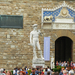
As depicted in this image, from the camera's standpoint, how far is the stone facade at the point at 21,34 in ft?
61.0

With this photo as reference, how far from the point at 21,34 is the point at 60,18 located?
3535mm

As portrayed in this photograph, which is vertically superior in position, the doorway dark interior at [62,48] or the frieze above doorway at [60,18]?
the frieze above doorway at [60,18]

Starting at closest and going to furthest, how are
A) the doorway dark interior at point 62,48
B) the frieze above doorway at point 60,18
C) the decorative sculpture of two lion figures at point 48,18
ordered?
1. the decorative sculpture of two lion figures at point 48,18
2. the frieze above doorway at point 60,18
3. the doorway dark interior at point 62,48

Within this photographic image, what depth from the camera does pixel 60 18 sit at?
18.8 m

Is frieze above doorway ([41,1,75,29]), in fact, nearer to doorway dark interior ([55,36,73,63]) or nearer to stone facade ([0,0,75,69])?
stone facade ([0,0,75,69])

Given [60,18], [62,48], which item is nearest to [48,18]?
[60,18]

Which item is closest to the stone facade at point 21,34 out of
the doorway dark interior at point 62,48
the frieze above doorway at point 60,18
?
the frieze above doorway at point 60,18

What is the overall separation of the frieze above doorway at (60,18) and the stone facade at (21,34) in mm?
340

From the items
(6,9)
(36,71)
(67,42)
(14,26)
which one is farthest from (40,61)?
(67,42)

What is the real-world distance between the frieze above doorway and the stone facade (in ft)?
1.11

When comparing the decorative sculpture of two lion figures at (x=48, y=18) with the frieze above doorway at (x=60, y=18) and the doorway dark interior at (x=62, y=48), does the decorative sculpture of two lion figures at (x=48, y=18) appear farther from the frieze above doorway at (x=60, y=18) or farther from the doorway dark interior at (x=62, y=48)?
the doorway dark interior at (x=62, y=48)

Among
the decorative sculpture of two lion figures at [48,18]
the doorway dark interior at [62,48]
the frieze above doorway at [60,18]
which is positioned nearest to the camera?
the decorative sculpture of two lion figures at [48,18]

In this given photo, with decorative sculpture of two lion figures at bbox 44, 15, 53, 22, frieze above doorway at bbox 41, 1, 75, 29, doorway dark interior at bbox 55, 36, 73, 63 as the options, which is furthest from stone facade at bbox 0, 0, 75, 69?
doorway dark interior at bbox 55, 36, 73, 63

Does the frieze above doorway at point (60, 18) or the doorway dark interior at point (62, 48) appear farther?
the doorway dark interior at point (62, 48)
